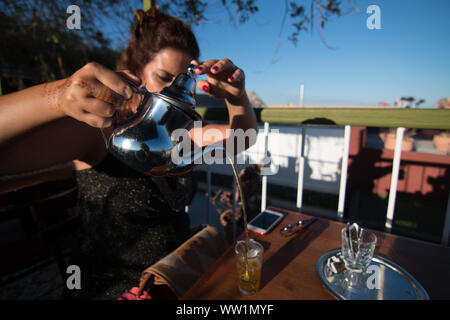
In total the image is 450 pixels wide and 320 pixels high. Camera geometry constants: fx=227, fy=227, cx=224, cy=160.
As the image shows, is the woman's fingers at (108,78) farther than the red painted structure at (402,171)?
No

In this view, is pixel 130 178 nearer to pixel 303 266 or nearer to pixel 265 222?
pixel 265 222

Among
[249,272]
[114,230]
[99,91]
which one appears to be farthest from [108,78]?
[114,230]

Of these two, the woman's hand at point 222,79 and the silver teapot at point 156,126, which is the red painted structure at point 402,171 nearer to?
the woman's hand at point 222,79

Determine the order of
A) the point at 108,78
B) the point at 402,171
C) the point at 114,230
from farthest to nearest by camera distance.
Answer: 1. the point at 402,171
2. the point at 114,230
3. the point at 108,78

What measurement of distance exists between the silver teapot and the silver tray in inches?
24.9

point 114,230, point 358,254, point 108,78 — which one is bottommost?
point 114,230

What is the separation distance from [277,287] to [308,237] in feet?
1.08

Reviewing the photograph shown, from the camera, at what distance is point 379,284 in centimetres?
71

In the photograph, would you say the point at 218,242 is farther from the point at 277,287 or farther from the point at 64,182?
the point at 64,182

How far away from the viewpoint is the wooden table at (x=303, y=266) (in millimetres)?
670

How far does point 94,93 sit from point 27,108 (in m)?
0.23

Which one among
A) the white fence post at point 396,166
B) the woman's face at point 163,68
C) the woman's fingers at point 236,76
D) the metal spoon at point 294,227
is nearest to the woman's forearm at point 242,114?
the woman's fingers at point 236,76

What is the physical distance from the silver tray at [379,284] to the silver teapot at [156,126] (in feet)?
2.08
